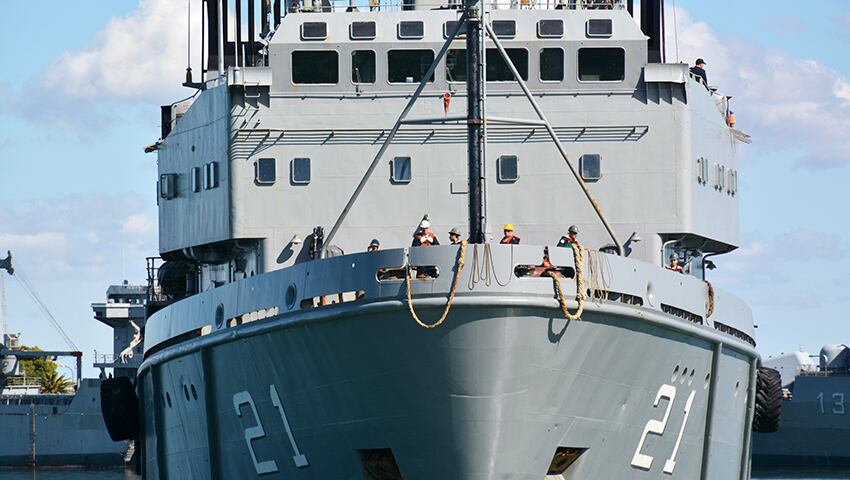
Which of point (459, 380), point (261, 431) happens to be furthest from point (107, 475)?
point (459, 380)

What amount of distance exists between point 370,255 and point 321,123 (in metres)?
5.15

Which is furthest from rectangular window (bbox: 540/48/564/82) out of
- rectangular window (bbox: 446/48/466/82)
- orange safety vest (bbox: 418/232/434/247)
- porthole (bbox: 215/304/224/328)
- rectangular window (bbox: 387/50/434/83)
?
porthole (bbox: 215/304/224/328)

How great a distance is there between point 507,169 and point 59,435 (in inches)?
2075

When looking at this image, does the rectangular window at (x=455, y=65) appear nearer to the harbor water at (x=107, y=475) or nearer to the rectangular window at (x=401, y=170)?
the rectangular window at (x=401, y=170)

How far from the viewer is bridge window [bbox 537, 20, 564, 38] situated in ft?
85.6

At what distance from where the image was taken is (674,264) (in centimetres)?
2545

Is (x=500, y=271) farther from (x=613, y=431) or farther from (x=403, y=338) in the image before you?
(x=613, y=431)

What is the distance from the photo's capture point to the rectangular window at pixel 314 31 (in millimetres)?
26094

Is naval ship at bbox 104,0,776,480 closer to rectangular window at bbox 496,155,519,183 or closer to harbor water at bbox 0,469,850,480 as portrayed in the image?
rectangular window at bbox 496,155,519,183

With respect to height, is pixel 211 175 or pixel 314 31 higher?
pixel 314 31

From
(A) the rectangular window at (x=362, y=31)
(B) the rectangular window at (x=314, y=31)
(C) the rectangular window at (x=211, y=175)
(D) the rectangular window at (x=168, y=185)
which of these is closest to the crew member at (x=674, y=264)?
(A) the rectangular window at (x=362, y=31)

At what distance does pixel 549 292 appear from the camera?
20906mm

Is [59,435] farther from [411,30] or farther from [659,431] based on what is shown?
[659,431]

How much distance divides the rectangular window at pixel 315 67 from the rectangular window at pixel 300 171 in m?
1.20
